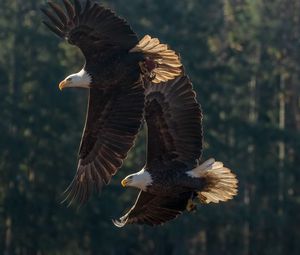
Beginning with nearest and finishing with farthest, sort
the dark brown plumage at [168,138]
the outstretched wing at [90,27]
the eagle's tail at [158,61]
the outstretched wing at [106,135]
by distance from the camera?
1. the outstretched wing at [90,27]
2. the eagle's tail at [158,61]
3. the outstretched wing at [106,135]
4. the dark brown plumage at [168,138]

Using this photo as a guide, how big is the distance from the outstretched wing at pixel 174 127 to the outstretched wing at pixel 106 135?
32cm

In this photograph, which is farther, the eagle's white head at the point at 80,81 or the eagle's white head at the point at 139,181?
the eagle's white head at the point at 139,181

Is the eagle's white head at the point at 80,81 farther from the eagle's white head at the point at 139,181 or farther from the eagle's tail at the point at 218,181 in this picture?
the eagle's tail at the point at 218,181

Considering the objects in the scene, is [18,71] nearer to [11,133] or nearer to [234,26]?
[11,133]

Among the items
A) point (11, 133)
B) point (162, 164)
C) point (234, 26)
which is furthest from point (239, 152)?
point (162, 164)

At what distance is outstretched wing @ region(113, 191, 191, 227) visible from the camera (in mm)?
11969

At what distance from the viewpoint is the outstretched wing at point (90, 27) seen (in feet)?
36.8

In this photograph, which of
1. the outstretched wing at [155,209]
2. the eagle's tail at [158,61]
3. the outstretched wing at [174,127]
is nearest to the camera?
the eagle's tail at [158,61]

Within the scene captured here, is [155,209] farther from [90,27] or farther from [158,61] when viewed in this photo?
[90,27]

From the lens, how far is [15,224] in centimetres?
2936

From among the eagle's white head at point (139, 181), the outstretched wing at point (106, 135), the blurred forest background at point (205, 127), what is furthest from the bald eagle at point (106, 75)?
the blurred forest background at point (205, 127)

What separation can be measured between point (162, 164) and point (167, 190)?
1.18 feet

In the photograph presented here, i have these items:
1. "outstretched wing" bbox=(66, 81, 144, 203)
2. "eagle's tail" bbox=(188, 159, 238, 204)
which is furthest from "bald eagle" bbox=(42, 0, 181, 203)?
"eagle's tail" bbox=(188, 159, 238, 204)

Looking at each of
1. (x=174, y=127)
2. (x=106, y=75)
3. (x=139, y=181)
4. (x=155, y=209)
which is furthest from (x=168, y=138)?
(x=106, y=75)
